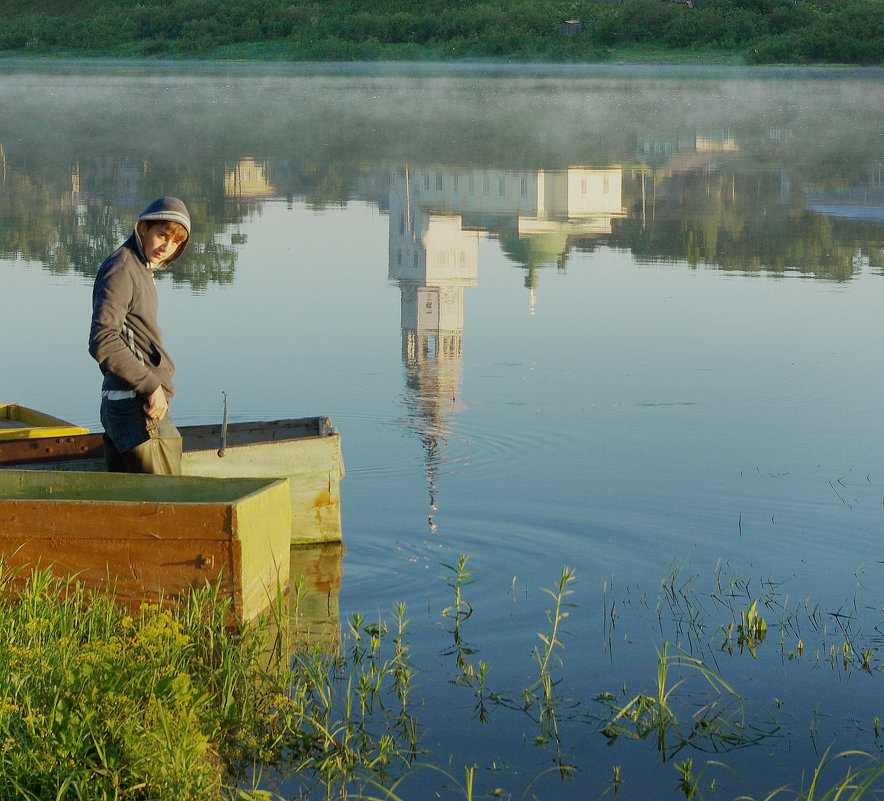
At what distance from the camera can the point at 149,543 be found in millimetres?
6668

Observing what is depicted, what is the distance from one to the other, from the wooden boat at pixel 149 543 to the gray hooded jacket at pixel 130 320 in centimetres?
62

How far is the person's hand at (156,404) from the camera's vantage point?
23.2ft

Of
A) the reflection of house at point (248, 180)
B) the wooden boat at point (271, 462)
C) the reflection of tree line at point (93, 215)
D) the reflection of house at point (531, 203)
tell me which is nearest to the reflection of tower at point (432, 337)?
the reflection of house at point (531, 203)

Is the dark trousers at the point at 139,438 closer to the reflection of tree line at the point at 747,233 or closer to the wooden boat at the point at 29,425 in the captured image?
the wooden boat at the point at 29,425

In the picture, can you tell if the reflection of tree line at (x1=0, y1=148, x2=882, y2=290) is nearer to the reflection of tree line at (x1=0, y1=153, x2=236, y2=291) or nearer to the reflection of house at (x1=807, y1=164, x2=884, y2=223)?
the reflection of tree line at (x1=0, y1=153, x2=236, y2=291)

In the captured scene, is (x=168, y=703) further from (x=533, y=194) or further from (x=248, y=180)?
(x=248, y=180)

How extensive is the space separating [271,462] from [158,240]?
5.33 ft

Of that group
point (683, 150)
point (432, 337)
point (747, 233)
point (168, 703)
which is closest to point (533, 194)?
point (747, 233)

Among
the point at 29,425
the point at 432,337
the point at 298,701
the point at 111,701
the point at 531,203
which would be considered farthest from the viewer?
the point at 531,203

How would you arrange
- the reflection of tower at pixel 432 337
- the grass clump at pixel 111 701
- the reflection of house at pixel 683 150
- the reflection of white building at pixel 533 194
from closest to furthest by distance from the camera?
the grass clump at pixel 111 701
the reflection of tower at pixel 432 337
the reflection of white building at pixel 533 194
the reflection of house at pixel 683 150

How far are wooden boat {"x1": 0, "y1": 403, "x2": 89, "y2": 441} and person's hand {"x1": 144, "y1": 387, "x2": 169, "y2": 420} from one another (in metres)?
1.32

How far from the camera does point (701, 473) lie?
1005 centimetres

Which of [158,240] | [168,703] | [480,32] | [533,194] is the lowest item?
[168,703]

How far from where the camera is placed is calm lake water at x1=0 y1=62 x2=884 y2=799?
641 cm
